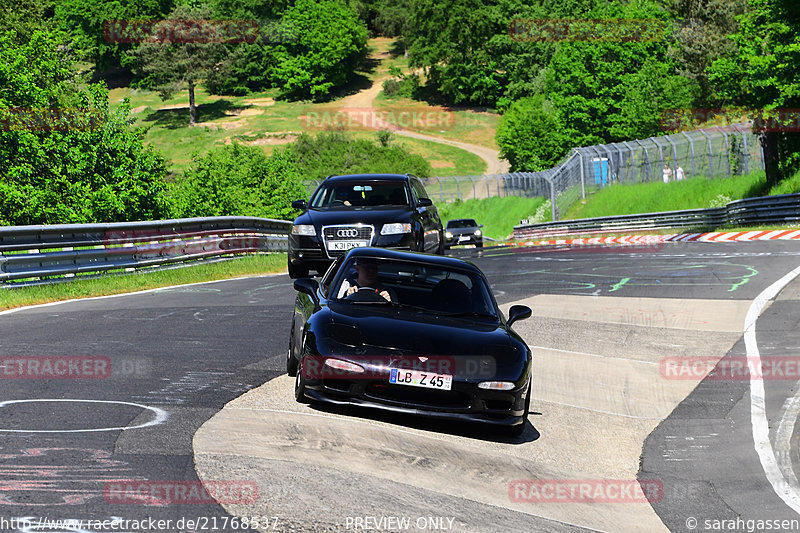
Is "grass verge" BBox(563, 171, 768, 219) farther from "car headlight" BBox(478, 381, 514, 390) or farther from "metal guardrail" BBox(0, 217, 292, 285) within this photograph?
"car headlight" BBox(478, 381, 514, 390)

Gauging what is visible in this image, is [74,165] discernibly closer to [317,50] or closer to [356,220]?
[356,220]


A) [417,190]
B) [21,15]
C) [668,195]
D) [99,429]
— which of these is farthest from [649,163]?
[99,429]

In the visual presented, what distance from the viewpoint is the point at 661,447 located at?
320 inches

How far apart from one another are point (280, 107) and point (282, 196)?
79.0 meters

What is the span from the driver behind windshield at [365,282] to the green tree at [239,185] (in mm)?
30905

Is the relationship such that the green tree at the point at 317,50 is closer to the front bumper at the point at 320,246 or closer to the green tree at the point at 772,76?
the green tree at the point at 772,76

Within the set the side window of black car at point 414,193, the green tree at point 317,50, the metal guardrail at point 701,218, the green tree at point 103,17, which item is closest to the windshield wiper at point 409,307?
the side window of black car at point 414,193

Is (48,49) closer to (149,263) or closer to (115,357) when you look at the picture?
(149,263)

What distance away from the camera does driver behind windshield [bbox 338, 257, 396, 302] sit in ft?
27.9

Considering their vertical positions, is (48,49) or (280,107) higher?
(48,49)

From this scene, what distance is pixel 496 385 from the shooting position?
290 inches

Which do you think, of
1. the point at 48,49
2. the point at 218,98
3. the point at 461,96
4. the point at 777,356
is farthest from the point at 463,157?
the point at 777,356

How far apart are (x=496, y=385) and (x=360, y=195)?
30.4ft

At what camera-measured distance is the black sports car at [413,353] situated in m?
7.26
